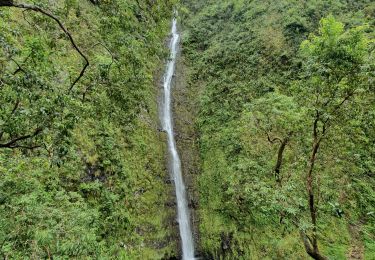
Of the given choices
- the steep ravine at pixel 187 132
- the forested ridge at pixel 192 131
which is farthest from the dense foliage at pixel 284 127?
the steep ravine at pixel 187 132

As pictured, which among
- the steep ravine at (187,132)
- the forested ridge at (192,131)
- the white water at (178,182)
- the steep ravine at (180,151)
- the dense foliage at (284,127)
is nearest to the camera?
the forested ridge at (192,131)

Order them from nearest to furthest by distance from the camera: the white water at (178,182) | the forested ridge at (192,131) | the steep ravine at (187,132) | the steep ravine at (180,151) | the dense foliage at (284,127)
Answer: the forested ridge at (192,131), the dense foliage at (284,127), the white water at (178,182), the steep ravine at (180,151), the steep ravine at (187,132)

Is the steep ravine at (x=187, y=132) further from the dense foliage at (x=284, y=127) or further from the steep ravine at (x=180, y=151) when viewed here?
the dense foliage at (x=284, y=127)

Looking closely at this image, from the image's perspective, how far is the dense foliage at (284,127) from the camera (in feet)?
23.8

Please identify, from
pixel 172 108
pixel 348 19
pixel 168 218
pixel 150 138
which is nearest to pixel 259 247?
pixel 168 218

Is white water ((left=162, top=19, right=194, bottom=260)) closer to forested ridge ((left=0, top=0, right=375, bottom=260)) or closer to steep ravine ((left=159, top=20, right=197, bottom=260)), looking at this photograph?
steep ravine ((left=159, top=20, right=197, bottom=260))

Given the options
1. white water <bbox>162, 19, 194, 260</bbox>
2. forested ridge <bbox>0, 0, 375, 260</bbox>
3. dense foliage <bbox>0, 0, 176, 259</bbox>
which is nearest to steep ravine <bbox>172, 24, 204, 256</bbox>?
forested ridge <bbox>0, 0, 375, 260</bbox>

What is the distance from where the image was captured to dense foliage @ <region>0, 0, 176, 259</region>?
4465mm

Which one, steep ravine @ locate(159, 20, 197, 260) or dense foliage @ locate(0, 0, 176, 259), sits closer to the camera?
dense foliage @ locate(0, 0, 176, 259)

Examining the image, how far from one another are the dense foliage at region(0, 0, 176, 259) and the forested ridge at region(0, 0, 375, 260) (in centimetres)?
5

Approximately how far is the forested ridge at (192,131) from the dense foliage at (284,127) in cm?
7

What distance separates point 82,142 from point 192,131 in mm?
9479

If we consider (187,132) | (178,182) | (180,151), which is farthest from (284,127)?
(187,132)

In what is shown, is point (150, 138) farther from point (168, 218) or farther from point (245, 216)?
point (245, 216)
